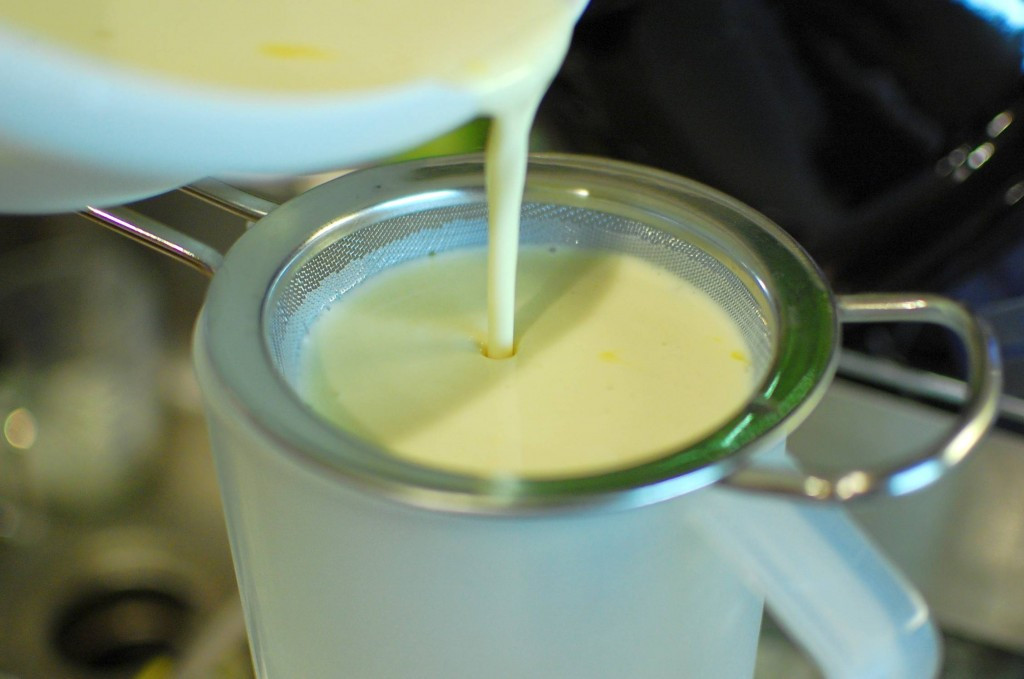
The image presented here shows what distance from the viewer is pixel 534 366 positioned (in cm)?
48

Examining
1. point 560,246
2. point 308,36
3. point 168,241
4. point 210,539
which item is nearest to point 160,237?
point 168,241

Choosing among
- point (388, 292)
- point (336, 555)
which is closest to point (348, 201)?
point (388, 292)

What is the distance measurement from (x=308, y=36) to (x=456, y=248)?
17 centimetres

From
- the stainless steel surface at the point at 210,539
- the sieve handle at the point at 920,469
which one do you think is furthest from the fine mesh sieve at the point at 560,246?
the stainless steel surface at the point at 210,539

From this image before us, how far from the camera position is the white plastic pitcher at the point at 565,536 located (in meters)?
0.34

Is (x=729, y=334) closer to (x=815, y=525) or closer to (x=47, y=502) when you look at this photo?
(x=815, y=525)

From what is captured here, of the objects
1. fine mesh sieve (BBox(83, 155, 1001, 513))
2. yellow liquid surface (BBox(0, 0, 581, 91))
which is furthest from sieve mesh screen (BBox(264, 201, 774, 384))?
yellow liquid surface (BBox(0, 0, 581, 91))

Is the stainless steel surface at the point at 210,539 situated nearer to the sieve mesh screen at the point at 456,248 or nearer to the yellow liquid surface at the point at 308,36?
the sieve mesh screen at the point at 456,248

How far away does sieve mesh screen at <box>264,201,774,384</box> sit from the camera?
1.56 feet

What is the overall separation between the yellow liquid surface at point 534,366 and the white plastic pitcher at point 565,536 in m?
0.03

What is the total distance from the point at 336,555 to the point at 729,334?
22cm

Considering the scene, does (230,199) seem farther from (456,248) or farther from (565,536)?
(565,536)

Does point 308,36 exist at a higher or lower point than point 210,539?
higher

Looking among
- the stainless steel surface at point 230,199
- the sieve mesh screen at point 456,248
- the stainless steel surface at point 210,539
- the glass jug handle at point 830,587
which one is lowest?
the stainless steel surface at point 210,539
